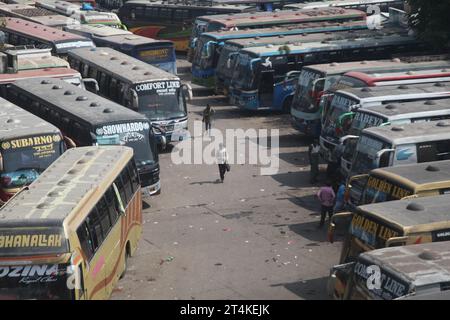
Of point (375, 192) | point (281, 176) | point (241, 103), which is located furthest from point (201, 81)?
point (375, 192)

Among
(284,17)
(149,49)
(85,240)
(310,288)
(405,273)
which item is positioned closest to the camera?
(405,273)

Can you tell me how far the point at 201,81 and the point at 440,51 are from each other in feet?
30.9

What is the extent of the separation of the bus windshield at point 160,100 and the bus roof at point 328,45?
5.09 meters

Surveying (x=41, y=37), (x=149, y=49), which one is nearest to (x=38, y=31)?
(x=41, y=37)

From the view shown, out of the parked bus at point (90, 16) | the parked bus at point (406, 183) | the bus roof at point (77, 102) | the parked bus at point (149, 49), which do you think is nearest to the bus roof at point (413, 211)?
the parked bus at point (406, 183)

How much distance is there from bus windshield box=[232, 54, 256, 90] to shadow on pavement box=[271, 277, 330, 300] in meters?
15.0

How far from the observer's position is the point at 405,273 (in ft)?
39.5

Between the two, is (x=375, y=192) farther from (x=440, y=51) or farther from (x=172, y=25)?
(x=172, y=25)

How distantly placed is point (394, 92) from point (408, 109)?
2048 millimetres

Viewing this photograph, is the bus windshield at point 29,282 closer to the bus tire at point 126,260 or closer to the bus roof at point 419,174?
the bus tire at point 126,260

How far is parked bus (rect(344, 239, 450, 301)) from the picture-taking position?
1177 cm

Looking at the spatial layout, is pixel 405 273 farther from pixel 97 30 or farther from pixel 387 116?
pixel 97 30

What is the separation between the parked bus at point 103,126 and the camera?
68.4ft

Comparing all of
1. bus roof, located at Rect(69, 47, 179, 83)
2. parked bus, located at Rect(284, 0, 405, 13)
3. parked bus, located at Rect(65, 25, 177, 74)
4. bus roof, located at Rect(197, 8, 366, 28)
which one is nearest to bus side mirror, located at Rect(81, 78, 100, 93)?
bus roof, located at Rect(69, 47, 179, 83)
